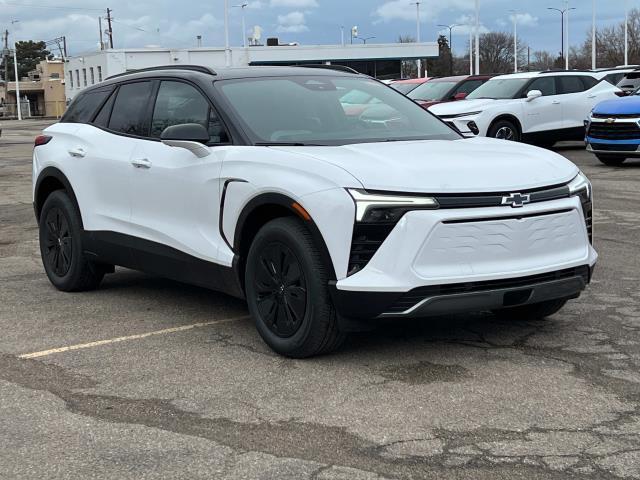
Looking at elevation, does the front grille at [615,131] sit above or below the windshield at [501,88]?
below

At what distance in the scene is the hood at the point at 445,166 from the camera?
4527 millimetres

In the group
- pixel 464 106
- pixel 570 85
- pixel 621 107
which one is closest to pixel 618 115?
pixel 621 107

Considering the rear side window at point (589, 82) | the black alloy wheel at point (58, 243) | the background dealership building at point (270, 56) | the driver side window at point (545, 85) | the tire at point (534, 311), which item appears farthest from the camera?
the background dealership building at point (270, 56)

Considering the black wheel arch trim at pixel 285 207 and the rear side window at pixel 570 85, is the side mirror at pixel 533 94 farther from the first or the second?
the black wheel arch trim at pixel 285 207

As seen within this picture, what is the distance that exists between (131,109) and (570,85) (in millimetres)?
14263

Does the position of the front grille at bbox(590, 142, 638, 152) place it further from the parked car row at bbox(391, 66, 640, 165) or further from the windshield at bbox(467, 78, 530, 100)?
the windshield at bbox(467, 78, 530, 100)

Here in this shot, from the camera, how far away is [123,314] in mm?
6289

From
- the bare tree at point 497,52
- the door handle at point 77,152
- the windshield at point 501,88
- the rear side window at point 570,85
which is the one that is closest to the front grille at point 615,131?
the windshield at point 501,88

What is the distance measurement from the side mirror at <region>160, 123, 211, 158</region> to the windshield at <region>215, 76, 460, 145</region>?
0.89ft

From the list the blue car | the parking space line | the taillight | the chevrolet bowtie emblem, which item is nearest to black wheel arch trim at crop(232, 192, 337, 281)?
the parking space line

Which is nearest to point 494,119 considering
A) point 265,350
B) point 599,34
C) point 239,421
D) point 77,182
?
point 77,182

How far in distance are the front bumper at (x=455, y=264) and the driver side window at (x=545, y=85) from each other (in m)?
14.3

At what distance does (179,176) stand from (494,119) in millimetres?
12593

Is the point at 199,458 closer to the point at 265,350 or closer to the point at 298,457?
the point at 298,457
